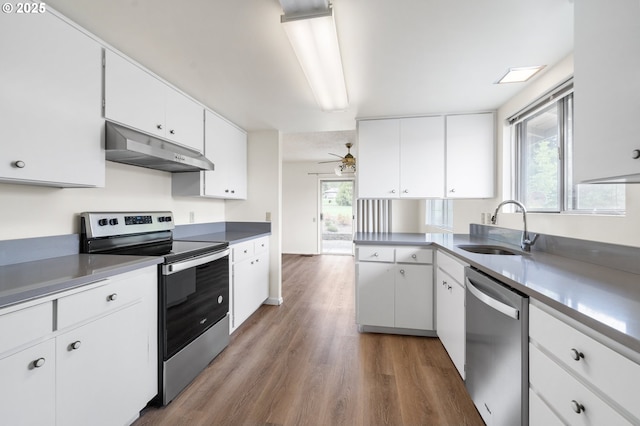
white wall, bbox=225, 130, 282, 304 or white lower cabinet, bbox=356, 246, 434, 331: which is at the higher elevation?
white wall, bbox=225, 130, 282, 304

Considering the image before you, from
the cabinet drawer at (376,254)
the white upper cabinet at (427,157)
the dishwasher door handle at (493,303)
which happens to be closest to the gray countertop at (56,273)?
the cabinet drawer at (376,254)

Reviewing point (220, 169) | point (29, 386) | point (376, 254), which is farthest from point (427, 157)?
point (29, 386)

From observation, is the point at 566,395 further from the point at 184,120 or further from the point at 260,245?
the point at 184,120

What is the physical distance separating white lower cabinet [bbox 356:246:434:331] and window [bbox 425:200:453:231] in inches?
59.8

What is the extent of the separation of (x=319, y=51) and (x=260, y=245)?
2184 mm

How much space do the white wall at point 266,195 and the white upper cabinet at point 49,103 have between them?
1934 mm

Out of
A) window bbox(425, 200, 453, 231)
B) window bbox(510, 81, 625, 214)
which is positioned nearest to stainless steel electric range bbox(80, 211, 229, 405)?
window bbox(510, 81, 625, 214)

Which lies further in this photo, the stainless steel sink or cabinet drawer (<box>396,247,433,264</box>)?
cabinet drawer (<box>396,247,433,264</box>)

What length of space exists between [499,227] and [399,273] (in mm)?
1041

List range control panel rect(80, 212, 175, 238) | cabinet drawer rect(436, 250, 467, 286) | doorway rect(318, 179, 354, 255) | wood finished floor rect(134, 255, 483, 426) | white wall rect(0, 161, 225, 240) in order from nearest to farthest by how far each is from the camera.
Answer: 1. white wall rect(0, 161, 225, 240)
2. wood finished floor rect(134, 255, 483, 426)
3. range control panel rect(80, 212, 175, 238)
4. cabinet drawer rect(436, 250, 467, 286)
5. doorway rect(318, 179, 354, 255)

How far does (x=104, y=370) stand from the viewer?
1273 mm

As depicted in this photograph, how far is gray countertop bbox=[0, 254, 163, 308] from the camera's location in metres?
0.97

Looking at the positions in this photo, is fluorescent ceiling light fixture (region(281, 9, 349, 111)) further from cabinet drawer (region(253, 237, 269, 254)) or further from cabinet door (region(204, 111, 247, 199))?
cabinet drawer (region(253, 237, 269, 254))

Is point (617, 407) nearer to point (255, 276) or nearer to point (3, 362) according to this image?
point (3, 362)
